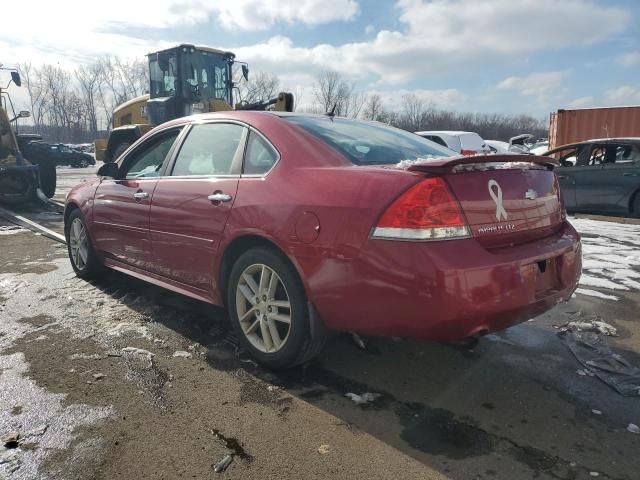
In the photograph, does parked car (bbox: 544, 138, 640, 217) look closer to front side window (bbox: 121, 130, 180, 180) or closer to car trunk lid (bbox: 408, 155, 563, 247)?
car trunk lid (bbox: 408, 155, 563, 247)

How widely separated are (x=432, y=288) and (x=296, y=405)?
3.13 feet

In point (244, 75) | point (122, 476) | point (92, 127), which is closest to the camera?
point (122, 476)

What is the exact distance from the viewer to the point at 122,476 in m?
2.09

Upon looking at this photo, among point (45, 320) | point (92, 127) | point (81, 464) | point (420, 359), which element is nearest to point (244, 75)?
point (45, 320)

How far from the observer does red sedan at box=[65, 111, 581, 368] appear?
2385mm

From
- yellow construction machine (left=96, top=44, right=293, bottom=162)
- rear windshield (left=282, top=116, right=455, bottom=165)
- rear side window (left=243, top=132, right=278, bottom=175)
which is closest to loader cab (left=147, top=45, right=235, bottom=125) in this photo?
yellow construction machine (left=96, top=44, right=293, bottom=162)

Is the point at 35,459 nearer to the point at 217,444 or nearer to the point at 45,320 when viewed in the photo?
the point at 217,444

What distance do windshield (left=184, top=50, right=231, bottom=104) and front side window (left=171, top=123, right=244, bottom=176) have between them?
29.7 feet

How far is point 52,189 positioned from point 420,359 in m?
10.9

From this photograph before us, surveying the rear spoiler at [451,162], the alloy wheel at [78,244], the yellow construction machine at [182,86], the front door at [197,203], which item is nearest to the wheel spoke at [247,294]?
the front door at [197,203]

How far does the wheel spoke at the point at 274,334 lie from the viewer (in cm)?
298

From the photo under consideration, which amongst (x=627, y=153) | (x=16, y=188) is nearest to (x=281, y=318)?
(x=627, y=153)

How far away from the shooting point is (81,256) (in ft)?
16.3

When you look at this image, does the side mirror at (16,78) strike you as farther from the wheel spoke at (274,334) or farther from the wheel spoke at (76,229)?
the wheel spoke at (274,334)
